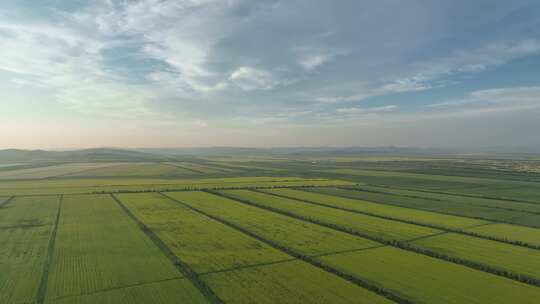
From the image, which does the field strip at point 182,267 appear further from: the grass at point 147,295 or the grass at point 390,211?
the grass at point 390,211

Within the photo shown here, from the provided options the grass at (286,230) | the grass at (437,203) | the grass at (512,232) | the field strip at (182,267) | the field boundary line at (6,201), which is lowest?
the grass at (437,203)

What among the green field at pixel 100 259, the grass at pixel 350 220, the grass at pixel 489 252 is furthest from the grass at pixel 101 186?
the grass at pixel 489 252

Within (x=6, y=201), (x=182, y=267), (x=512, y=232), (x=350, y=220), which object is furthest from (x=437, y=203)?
(x=6, y=201)

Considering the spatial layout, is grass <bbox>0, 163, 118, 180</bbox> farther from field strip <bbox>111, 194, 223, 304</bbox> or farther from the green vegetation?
field strip <bbox>111, 194, 223, 304</bbox>

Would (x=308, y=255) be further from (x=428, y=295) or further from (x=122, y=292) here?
(x=122, y=292)

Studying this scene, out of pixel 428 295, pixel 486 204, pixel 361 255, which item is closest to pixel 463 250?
pixel 361 255

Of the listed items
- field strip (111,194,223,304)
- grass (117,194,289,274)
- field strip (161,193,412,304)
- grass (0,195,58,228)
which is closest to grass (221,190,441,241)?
field strip (161,193,412,304)

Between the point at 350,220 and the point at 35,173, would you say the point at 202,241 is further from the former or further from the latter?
the point at 35,173
